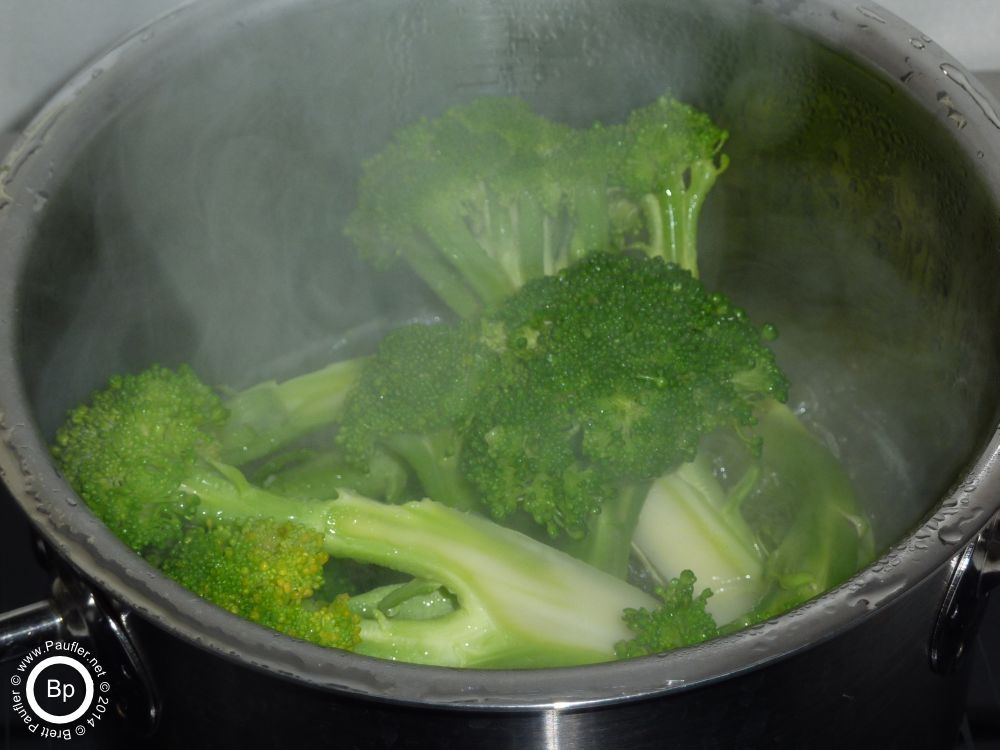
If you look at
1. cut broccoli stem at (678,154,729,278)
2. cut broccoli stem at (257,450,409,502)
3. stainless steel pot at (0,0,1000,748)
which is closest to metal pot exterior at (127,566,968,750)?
stainless steel pot at (0,0,1000,748)

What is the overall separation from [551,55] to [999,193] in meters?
0.56

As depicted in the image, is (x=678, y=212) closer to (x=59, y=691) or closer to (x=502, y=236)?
(x=502, y=236)

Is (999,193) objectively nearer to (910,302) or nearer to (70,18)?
(910,302)

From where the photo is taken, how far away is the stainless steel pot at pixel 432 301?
79 cm

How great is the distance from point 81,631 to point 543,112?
823mm

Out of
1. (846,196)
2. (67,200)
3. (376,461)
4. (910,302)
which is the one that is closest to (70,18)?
(67,200)

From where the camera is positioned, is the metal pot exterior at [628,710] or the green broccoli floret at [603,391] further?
the green broccoli floret at [603,391]

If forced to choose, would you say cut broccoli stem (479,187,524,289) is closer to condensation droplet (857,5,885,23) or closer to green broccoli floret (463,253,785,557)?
green broccoli floret (463,253,785,557)

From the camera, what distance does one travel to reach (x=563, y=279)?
3.92 feet

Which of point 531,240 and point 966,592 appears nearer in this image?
point 966,592

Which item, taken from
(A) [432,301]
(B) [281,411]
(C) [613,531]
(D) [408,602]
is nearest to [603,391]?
(C) [613,531]

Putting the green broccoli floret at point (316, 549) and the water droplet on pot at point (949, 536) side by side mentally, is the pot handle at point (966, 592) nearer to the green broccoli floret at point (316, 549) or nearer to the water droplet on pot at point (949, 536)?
the water droplet on pot at point (949, 536)

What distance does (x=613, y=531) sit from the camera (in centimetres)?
118

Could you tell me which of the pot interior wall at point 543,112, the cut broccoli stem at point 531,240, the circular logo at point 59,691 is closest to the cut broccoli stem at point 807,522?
the pot interior wall at point 543,112
